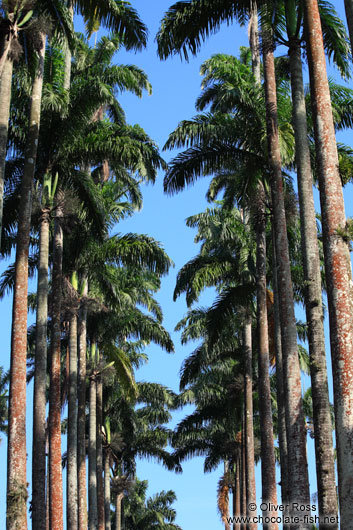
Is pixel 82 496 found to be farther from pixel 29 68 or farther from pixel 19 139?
pixel 29 68

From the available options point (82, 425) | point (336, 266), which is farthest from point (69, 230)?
point (336, 266)

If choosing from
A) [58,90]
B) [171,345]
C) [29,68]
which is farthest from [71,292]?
[171,345]

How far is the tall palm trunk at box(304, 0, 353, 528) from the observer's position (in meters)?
10.2

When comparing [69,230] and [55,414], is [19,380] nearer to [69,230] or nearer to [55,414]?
[55,414]

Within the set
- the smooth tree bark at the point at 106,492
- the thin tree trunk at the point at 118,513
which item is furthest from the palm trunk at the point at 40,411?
the thin tree trunk at the point at 118,513

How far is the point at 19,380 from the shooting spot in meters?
16.0

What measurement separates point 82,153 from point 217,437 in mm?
25172

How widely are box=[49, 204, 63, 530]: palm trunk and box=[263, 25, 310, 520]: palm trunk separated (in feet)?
21.7

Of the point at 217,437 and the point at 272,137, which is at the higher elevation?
the point at 272,137

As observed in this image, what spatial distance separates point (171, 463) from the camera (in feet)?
153

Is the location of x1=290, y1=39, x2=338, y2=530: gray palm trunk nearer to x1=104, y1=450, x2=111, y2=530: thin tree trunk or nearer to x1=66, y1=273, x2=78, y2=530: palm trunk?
x1=66, y1=273, x2=78, y2=530: palm trunk

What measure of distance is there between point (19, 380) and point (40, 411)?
3.32m

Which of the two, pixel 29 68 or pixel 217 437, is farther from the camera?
pixel 217 437

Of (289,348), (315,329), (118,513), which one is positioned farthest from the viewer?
(118,513)
